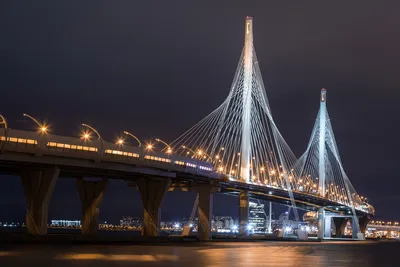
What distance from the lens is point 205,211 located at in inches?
3669

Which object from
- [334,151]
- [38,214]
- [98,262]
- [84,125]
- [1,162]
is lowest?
[98,262]

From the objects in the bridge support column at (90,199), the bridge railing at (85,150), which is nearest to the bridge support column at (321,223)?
the bridge railing at (85,150)

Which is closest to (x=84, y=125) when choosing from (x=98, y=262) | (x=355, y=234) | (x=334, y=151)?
(x=98, y=262)

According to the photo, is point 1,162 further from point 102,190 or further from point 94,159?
point 102,190

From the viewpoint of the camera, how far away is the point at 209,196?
96062 mm

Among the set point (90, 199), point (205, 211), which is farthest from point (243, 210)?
point (90, 199)

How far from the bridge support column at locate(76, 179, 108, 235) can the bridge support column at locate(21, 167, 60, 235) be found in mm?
19851

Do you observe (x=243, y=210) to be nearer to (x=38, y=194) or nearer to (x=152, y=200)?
(x=152, y=200)

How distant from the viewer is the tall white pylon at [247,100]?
95062 millimetres

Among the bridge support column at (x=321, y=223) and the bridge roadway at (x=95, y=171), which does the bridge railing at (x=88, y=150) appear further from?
the bridge support column at (x=321, y=223)

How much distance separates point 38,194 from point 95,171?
11.5m

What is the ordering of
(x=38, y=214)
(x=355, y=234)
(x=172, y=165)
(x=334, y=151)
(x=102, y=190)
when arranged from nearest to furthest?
(x=38, y=214) < (x=172, y=165) < (x=102, y=190) < (x=334, y=151) < (x=355, y=234)

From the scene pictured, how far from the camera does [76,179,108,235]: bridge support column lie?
86.3m

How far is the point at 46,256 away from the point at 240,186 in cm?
6320
